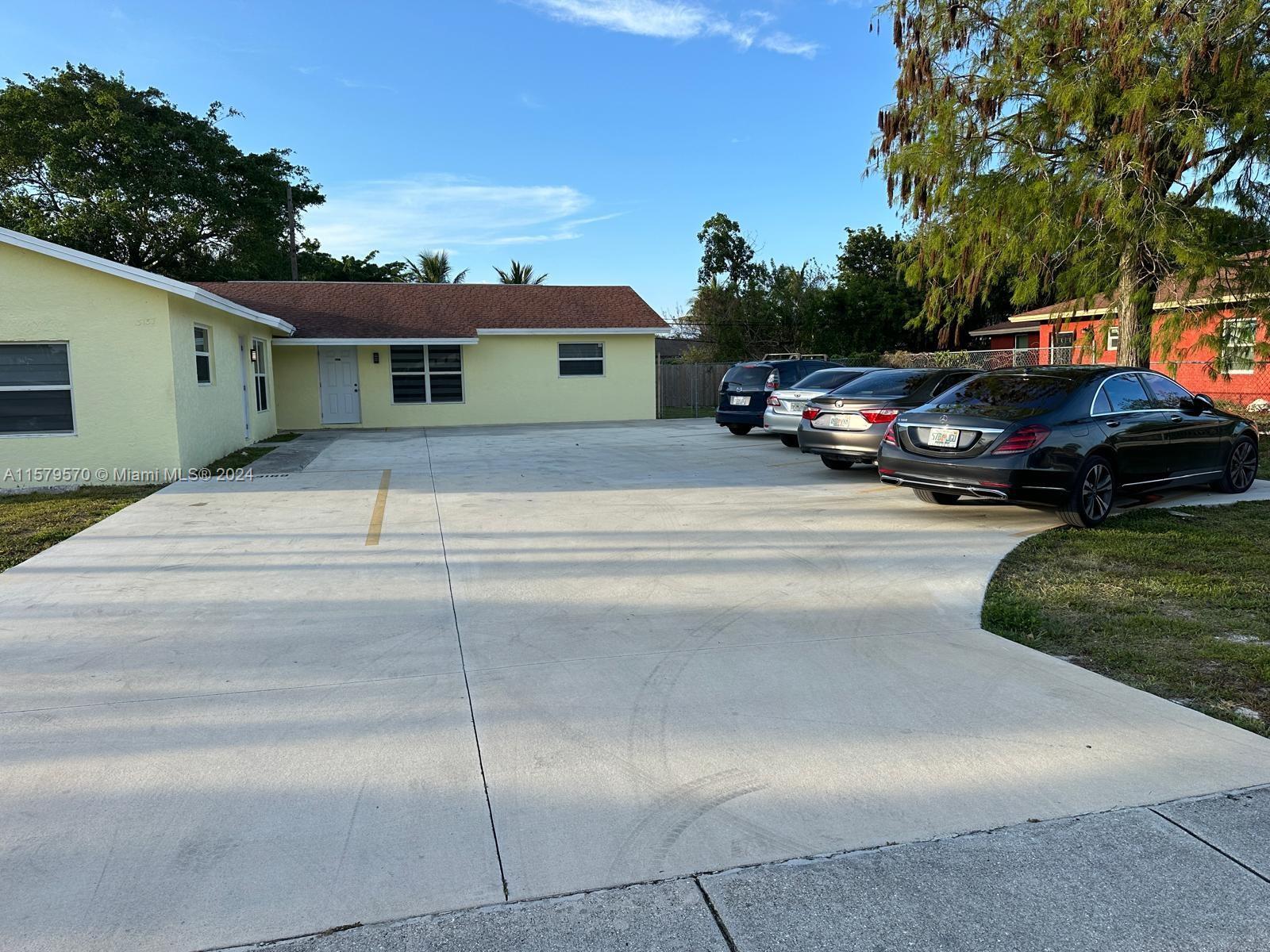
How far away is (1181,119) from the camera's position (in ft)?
40.7

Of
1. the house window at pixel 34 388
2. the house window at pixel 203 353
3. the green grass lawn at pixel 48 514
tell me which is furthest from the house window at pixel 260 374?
the green grass lawn at pixel 48 514

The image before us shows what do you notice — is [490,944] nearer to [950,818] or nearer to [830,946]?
[830,946]

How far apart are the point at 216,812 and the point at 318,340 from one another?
809 inches

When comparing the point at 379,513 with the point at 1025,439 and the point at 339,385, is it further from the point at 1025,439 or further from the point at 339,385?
the point at 339,385

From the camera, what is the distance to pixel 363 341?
73.8ft

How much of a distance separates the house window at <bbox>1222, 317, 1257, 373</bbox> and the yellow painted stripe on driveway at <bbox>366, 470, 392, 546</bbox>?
1327 centimetres

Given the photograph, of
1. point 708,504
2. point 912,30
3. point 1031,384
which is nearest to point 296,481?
point 708,504

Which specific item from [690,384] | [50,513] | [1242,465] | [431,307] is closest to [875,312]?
[690,384]

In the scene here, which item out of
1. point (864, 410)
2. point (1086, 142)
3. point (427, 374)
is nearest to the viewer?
point (864, 410)

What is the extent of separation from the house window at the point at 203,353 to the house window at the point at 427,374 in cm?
883

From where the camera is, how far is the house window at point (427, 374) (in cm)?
2391

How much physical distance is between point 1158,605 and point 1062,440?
8.21 ft

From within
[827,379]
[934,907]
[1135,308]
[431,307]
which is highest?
[431,307]

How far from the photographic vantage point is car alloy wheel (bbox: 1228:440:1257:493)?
10.1 metres
